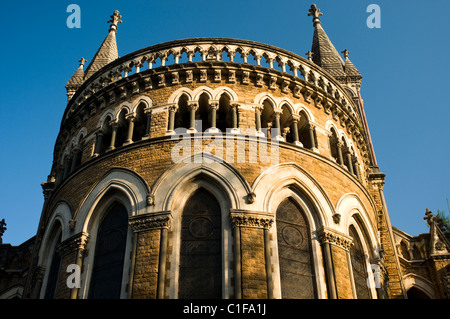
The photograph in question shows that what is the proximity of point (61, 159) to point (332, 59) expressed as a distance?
14.2m

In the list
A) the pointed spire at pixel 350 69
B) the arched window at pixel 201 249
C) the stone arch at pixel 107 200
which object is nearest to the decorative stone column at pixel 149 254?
the stone arch at pixel 107 200

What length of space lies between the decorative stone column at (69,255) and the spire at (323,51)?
15.3m

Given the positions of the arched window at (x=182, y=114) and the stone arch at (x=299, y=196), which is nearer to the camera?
the stone arch at (x=299, y=196)

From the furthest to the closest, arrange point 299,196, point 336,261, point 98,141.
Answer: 1. point 98,141
2. point 299,196
3. point 336,261

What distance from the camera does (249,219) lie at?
43.5 ft

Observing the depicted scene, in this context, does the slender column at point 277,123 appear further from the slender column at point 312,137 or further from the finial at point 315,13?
the finial at point 315,13

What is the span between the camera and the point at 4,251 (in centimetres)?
2066

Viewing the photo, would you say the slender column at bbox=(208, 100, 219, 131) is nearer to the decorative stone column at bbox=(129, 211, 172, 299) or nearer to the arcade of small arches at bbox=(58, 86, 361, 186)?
the arcade of small arches at bbox=(58, 86, 361, 186)

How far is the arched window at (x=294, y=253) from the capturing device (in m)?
13.1

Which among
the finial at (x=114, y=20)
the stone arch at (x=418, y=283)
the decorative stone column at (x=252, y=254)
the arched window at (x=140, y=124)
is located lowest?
the decorative stone column at (x=252, y=254)

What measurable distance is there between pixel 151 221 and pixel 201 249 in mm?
1570

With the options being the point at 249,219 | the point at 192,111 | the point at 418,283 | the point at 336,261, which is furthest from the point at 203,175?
the point at 418,283

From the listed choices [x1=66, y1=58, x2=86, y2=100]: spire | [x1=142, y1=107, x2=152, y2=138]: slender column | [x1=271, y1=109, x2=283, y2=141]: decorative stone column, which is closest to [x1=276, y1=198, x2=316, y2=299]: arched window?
[x1=271, y1=109, x2=283, y2=141]: decorative stone column

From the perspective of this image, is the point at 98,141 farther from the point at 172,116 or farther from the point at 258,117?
the point at 258,117
